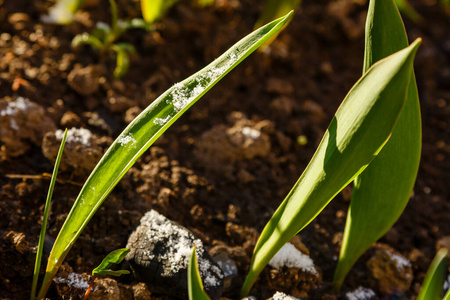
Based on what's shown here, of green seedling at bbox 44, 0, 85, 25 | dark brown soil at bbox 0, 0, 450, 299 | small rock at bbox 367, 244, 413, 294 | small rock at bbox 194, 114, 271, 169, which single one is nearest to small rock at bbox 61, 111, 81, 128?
dark brown soil at bbox 0, 0, 450, 299

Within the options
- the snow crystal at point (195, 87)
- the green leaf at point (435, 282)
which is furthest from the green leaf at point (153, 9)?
the green leaf at point (435, 282)

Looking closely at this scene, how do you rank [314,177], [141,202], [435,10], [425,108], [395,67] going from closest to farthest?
1. [395,67]
2. [314,177]
3. [141,202]
4. [425,108]
5. [435,10]

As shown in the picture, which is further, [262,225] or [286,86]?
[286,86]

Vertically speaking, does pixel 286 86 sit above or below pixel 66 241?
above

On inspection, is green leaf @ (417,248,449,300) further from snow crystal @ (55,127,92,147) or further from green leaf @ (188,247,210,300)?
snow crystal @ (55,127,92,147)

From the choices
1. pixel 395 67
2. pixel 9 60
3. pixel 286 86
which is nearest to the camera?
pixel 395 67

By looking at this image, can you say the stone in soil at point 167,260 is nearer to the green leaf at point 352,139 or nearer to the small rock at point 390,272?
the green leaf at point 352,139

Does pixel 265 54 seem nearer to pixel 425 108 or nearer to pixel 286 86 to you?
pixel 286 86

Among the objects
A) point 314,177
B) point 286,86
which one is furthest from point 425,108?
point 314,177
